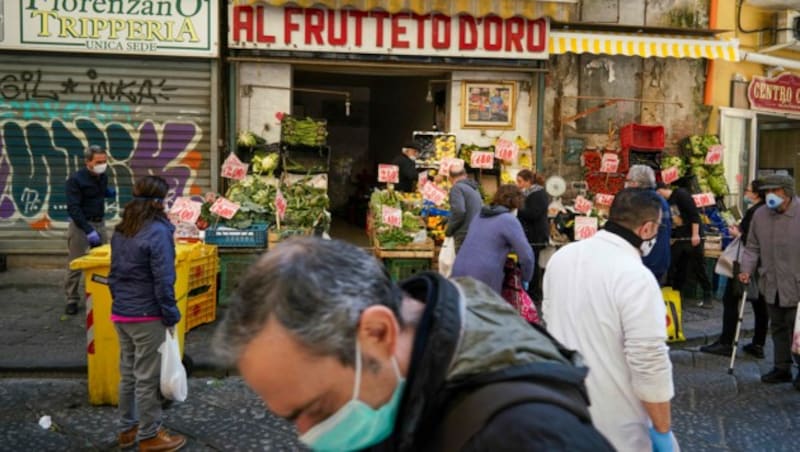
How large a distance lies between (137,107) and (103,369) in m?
6.18

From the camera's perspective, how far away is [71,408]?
5676mm

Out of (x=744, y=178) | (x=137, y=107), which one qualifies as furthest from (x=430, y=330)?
(x=744, y=178)

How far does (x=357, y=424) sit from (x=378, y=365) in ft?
0.41

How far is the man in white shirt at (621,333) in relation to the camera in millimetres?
2920

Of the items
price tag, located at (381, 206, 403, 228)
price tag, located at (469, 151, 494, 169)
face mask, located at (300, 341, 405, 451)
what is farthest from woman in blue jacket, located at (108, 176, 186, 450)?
price tag, located at (469, 151, 494, 169)

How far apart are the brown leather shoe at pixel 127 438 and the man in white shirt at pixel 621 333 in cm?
312

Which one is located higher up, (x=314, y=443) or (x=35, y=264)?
(x=314, y=443)

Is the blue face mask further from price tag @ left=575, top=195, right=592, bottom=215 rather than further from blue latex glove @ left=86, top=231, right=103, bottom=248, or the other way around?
blue latex glove @ left=86, top=231, right=103, bottom=248

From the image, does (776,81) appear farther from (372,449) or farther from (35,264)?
(372,449)

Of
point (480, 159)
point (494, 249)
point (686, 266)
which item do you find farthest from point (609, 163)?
point (494, 249)

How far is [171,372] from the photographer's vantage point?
475 cm

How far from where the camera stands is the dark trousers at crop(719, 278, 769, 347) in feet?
24.6

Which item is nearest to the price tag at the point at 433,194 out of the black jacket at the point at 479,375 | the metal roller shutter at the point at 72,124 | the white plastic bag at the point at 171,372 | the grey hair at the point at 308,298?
the metal roller shutter at the point at 72,124

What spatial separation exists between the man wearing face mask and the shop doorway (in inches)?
198
